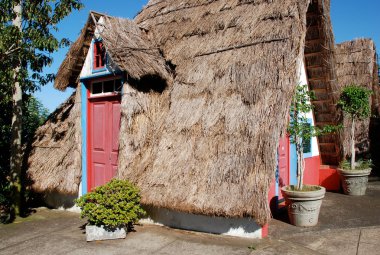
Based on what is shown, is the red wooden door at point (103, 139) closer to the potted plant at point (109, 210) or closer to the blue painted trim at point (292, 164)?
the potted plant at point (109, 210)

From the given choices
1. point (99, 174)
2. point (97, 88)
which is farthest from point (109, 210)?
point (97, 88)

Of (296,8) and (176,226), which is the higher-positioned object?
(296,8)

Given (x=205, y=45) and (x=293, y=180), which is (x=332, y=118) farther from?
(x=205, y=45)

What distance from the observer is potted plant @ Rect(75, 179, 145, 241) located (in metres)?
5.61

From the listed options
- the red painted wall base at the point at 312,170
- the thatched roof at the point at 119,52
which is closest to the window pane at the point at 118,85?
the thatched roof at the point at 119,52

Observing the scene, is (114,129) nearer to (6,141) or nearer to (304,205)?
(6,141)

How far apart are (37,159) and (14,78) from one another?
7.28 feet

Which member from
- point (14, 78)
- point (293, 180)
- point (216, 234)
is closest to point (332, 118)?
point (293, 180)

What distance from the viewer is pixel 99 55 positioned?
7.45 meters

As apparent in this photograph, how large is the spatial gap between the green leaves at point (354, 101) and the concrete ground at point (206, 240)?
2297 mm

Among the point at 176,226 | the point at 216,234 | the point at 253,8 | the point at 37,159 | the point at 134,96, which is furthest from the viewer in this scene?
the point at 37,159

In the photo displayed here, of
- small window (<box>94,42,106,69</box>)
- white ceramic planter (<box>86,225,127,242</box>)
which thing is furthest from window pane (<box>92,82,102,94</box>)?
white ceramic planter (<box>86,225,127,242</box>)

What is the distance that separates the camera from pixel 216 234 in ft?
18.8

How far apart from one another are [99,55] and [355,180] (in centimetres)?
651
